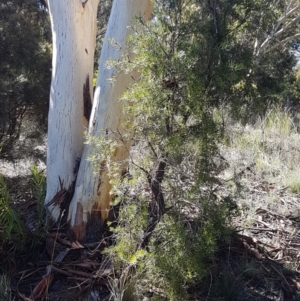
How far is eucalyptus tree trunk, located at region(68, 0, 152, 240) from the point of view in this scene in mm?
4281

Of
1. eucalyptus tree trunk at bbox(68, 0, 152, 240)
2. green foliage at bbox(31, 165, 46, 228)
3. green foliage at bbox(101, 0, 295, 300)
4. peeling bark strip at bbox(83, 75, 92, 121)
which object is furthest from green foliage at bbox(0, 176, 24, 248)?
peeling bark strip at bbox(83, 75, 92, 121)

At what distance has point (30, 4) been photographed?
26.6 feet

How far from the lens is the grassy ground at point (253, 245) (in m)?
3.86

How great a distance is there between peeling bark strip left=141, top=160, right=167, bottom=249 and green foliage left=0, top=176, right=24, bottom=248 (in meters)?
1.24

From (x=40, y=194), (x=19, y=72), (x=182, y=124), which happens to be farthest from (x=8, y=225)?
(x=19, y=72)

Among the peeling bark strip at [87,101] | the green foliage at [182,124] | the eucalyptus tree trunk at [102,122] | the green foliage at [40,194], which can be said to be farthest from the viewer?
the peeling bark strip at [87,101]

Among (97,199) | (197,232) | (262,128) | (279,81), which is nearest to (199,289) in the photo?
(197,232)

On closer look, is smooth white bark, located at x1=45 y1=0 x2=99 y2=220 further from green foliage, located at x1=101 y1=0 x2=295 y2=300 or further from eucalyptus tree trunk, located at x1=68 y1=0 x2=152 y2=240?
green foliage, located at x1=101 y1=0 x2=295 y2=300

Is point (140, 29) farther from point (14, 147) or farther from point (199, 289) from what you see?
point (14, 147)

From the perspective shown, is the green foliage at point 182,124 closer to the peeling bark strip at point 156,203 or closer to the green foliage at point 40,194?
the peeling bark strip at point 156,203

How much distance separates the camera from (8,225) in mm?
4074

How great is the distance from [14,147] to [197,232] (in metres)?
4.73

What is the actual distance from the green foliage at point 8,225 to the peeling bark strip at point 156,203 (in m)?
1.24

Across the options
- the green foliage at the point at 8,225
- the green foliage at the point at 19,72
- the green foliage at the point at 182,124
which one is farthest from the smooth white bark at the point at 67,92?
the green foliage at the point at 19,72
